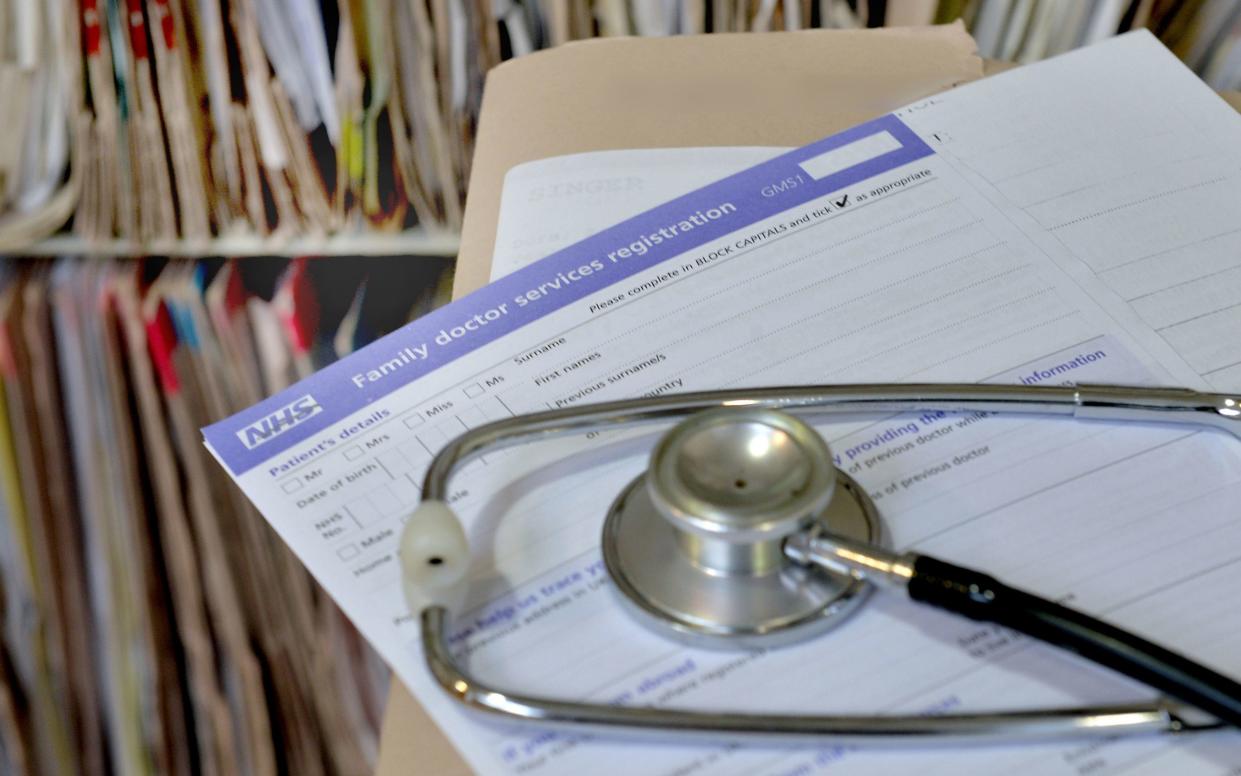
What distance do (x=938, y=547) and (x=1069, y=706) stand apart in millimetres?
72

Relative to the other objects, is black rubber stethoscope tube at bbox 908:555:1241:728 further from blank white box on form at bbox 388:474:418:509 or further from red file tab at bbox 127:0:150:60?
red file tab at bbox 127:0:150:60

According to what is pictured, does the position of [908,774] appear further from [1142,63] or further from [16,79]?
[16,79]

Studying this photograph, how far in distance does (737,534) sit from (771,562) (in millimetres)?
28

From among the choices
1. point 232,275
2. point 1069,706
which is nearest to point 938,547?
point 1069,706

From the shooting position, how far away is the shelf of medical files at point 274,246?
2.70ft

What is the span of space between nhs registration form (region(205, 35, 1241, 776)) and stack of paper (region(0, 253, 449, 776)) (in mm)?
362

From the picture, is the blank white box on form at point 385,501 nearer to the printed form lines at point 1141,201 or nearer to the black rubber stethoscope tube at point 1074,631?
the black rubber stethoscope tube at point 1074,631

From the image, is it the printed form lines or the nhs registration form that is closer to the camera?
the nhs registration form

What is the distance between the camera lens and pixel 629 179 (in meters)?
0.61

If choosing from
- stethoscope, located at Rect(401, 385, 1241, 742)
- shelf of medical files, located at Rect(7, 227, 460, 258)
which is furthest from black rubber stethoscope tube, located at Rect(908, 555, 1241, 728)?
shelf of medical files, located at Rect(7, 227, 460, 258)

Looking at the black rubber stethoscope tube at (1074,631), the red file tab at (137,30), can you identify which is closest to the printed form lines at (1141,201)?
the black rubber stethoscope tube at (1074,631)

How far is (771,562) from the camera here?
400 millimetres

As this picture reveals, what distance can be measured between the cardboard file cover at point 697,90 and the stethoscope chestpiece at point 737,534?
0.72 ft

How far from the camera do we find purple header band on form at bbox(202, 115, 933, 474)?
485mm
